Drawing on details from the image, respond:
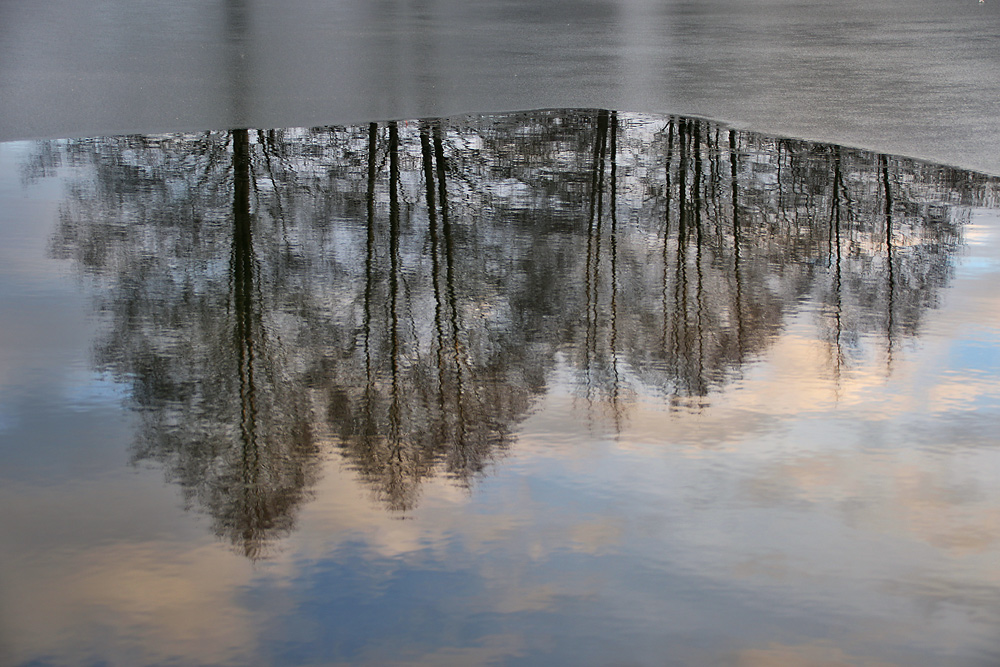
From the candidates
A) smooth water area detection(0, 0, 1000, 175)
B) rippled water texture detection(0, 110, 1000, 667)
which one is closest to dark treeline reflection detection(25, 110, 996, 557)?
rippled water texture detection(0, 110, 1000, 667)

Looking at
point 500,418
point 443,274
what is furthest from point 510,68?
point 500,418

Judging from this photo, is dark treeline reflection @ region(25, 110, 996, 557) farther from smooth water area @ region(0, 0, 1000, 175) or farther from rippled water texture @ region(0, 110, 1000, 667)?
smooth water area @ region(0, 0, 1000, 175)

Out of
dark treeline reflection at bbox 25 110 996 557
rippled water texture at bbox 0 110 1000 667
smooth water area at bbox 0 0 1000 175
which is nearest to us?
rippled water texture at bbox 0 110 1000 667

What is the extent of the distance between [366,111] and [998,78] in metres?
8.34

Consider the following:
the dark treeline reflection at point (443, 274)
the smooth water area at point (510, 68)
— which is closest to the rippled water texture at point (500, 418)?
the dark treeline reflection at point (443, 274)

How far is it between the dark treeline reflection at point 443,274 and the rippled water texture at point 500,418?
0.03m

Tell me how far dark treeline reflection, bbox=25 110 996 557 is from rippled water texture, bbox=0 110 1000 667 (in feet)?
0.11

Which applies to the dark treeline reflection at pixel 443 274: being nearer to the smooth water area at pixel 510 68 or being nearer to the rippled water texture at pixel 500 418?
the rippled water texture at pixel 500 418

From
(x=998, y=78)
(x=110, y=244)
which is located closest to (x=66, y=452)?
(x=110, y=244)

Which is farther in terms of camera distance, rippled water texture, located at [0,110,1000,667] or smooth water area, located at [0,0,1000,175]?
smooth water area, located at [0,0,1000,175]

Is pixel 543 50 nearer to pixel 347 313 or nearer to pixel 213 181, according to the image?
pixel 213 181

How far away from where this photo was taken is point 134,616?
3.84 metres

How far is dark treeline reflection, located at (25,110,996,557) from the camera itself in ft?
17.3

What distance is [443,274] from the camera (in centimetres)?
734
